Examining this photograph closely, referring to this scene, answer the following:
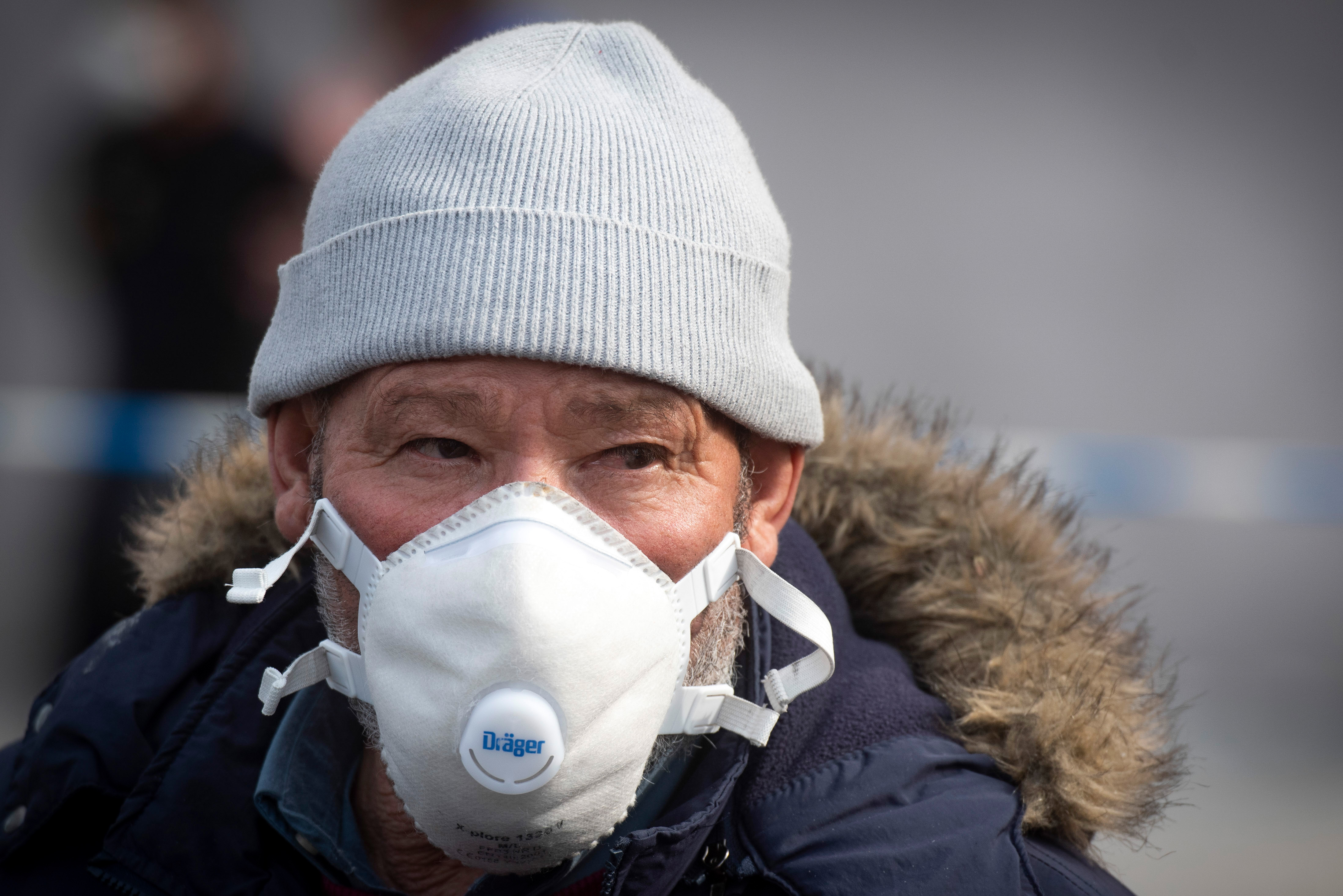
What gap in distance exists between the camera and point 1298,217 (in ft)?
15.8

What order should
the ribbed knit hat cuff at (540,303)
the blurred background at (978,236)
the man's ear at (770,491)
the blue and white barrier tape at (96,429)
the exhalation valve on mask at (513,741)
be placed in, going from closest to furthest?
the exhalation valve on mask at (513,741)
the ribbed knit hat cuff at (540,303)
the man's ear at (770,491)
the blurred background at (978,236)
the blue and white barrier tape at (96,429)

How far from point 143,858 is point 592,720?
34.7 inches

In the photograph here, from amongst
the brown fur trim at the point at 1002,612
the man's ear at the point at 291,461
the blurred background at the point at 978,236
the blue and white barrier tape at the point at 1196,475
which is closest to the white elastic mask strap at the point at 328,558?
the man's ear at the point at 291,461

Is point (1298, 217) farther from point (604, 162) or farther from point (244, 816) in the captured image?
point (244, 816)

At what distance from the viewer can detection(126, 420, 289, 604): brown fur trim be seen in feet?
6.61

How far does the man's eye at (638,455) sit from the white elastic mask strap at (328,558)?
15.3 inches

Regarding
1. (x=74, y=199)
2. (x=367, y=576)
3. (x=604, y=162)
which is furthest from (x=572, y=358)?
(x=74, y=199)

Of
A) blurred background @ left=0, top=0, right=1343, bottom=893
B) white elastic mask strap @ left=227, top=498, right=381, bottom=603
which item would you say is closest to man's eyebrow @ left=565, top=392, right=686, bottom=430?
white elastic mask strap @ left=227, top=498, right=381, bottom=603

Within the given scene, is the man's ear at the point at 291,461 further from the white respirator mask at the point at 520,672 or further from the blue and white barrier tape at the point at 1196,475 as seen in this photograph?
the blue and white barrier tape at the point at 1196,475

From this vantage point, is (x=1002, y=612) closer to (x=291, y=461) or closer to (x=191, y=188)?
(x=291, y=461)

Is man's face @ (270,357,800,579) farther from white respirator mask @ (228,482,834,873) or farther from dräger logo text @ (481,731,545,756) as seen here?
dräger logo text @ (481,731,545,756)

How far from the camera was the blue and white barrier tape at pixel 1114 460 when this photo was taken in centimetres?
483

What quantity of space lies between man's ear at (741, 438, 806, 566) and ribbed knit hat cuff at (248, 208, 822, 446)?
0.42 ft

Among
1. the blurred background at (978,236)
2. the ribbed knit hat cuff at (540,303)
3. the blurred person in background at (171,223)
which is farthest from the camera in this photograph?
the blurred background at (978,236)
